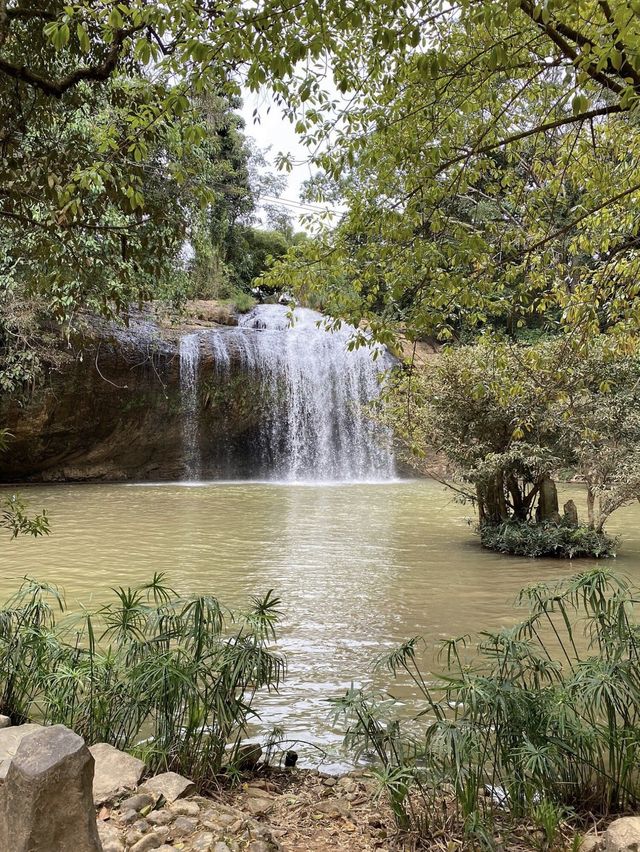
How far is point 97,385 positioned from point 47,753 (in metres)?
18.5

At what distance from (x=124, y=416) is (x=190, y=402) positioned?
1.96m

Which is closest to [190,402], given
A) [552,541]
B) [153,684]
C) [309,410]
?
[309,410]

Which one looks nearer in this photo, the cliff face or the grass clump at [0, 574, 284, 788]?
the grass clump at [0, 574, 284, 788]

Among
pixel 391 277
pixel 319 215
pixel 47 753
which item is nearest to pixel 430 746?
pixel 47 753

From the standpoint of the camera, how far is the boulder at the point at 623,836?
2221mm

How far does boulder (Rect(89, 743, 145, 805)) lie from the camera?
8.44 feet

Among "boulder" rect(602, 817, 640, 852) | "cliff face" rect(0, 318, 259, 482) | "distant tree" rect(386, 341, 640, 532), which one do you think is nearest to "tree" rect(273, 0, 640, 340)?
"boulder" rect(602, 817, 640, 852)

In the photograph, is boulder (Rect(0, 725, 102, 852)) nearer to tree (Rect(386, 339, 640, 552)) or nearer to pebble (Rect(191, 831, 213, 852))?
pebble (Rect(191, 831, 213, 852))

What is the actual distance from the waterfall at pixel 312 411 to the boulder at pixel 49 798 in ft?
64.7

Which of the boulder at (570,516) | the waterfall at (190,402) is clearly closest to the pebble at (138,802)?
the boulder at (570,516)

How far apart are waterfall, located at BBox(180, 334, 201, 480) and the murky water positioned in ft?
19.9

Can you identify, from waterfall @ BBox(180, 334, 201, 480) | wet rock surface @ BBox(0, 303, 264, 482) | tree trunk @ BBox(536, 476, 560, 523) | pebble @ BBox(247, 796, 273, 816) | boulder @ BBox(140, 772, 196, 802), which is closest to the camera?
boulder @ BBox(140, 772, 196, 802)

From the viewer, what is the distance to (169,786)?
104 inches

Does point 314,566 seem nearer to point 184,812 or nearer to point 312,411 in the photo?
point 184,812
